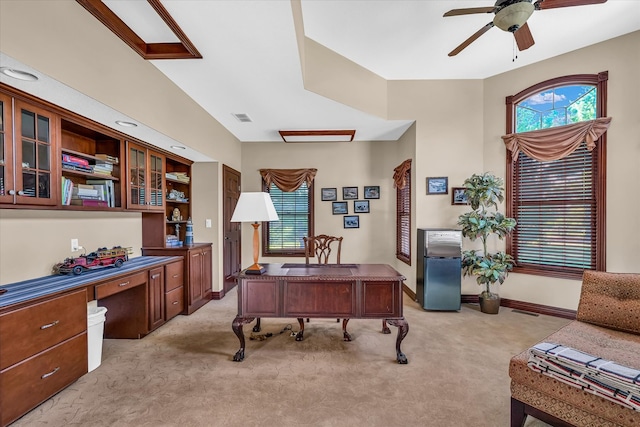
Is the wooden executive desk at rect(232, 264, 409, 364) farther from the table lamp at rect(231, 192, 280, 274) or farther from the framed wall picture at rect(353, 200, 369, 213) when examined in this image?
the framed wall picture at rect(353, 200, 369, 213)

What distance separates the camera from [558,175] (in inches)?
148

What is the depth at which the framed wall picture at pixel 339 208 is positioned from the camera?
560 cm

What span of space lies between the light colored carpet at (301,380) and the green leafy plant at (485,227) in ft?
2.29

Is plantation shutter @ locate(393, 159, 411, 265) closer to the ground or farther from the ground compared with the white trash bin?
farther from the ground

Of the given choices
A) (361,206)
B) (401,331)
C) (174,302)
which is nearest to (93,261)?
(174,302)

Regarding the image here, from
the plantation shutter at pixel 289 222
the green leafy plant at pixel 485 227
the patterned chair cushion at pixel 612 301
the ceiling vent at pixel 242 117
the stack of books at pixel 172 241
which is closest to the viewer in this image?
the patterned chair cushion at pixel 612 301

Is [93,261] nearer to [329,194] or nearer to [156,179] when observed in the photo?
[156,179]

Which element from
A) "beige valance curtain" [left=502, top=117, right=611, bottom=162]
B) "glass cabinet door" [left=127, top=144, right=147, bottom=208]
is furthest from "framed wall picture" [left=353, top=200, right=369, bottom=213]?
"glass cabinet door" [left=127, top=144, right=147, bottom=208]

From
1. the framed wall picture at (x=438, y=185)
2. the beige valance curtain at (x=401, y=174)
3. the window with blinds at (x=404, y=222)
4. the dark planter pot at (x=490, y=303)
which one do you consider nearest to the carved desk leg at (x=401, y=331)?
the dark planter pot at (x=490, y=303)

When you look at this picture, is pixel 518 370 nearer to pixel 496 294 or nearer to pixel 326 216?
pixel 496 294

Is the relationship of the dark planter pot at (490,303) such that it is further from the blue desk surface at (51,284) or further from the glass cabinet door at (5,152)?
the glass cabinet door at (5,152)

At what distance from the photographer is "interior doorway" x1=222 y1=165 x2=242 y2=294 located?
191 inches

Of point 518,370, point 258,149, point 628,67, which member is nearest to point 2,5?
point 518,370

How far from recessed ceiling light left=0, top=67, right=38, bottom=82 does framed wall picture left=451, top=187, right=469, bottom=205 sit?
462 centimetres
